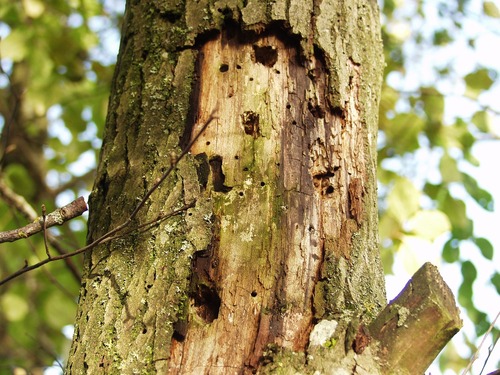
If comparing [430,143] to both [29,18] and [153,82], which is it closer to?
[153,82]

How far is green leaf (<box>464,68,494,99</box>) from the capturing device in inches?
128

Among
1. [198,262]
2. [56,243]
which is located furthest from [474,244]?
[56,243]

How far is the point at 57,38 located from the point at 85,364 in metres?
3.06

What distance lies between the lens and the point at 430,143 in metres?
3.45

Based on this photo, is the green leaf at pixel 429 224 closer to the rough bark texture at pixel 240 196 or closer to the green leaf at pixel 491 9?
the rough bark texture at pixel 240 196

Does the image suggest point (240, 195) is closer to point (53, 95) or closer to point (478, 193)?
point (478, 193)

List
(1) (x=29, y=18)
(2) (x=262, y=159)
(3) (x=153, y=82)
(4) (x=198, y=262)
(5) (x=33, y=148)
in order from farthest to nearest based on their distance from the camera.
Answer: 1. (5) (x=33, y=148)
2. (1) (x=29, y=18)
3. (3) (x=153, y=82)
4. (2) (x=262, y=159)
5. (4) (x=198, y=262)

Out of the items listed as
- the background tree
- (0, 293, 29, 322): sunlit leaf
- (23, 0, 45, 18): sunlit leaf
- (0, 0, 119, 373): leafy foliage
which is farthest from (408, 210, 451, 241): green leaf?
(0, 293, 29, 322): sunlit leaf

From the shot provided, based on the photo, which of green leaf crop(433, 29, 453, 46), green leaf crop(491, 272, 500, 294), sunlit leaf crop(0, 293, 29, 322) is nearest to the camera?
green leaf crop(491, 272, 500, 294)

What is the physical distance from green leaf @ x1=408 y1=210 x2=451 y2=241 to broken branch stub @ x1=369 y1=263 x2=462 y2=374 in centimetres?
138

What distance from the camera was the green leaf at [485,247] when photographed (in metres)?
2.61

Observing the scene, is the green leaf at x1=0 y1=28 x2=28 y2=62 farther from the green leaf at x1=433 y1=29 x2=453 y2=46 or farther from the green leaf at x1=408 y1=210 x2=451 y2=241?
the green leaf at x1=433 y1=29 x2=453 y2=46

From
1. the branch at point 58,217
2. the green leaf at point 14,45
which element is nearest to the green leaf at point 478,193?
the branch at point 58,217

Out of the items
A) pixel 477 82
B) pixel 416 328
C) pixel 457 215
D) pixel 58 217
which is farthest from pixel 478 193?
pixel 58 217
